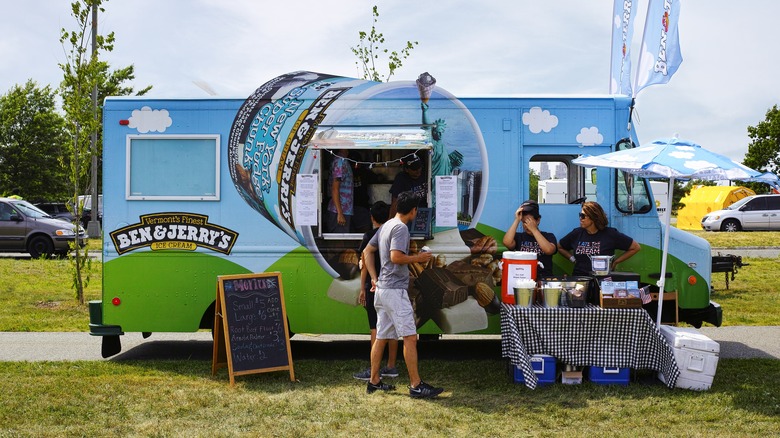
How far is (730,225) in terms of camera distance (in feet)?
98.3

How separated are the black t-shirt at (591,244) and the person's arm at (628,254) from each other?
3 centimetres

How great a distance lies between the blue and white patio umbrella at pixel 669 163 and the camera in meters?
6.95

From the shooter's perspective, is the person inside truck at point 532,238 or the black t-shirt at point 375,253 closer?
the black t-shirt at point 375,253

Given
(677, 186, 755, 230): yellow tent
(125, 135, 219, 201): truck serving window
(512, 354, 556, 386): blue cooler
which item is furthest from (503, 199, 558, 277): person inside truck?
(677, 186, 755, 230): yellow tent

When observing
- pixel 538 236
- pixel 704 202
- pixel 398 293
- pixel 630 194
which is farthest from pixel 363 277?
pixel 704 202

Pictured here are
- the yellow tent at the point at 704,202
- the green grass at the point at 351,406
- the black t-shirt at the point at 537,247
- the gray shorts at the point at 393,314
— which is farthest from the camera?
the yellow tent at the point at 704,202

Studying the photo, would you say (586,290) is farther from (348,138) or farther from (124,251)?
(124,251)

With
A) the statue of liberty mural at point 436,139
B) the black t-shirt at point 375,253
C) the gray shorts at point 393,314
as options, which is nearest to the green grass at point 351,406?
the gray shorts at point 393,314

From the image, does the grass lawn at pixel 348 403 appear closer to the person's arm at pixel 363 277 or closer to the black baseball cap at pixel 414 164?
the person's arm at pixel 363 277

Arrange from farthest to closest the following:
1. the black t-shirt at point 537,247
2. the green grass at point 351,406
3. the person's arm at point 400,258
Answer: the black t-shirt at point 537,247, the person's arm at point 400,258, the green grass at point 351,406

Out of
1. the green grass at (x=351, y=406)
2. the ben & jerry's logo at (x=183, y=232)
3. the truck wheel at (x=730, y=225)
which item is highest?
the ben & jerry's logo at (x=183, y=232)

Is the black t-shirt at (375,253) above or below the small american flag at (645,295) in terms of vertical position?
above

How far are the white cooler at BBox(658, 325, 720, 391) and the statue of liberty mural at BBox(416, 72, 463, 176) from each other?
8.73 feet

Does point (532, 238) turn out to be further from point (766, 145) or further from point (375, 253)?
point (766, 145)
